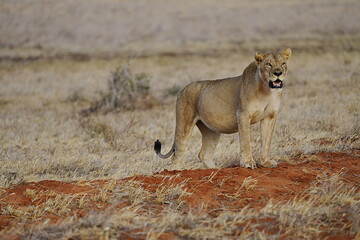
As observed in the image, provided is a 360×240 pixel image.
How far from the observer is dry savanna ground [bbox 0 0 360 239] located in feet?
17.6

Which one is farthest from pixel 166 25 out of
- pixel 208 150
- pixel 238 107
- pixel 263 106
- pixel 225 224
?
pixel 225 224

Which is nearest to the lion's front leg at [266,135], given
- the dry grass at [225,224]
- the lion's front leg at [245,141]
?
the lion's front leg at [245,141]

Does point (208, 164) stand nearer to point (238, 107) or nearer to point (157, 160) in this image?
point (157, 160)

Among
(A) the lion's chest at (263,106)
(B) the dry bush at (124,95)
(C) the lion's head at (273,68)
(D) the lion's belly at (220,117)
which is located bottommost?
(B) the dry bush at (124,95)

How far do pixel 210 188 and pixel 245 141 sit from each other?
115 cm

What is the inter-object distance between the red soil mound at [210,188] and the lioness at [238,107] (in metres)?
0.54

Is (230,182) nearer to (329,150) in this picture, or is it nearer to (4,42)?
(329,150)

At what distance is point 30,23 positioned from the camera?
51906 millimetres

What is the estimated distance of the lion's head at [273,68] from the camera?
724 cm

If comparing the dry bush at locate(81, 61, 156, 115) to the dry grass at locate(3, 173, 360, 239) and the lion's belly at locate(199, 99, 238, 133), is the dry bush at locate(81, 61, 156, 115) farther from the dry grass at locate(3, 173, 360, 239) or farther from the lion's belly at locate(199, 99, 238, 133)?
the dry grass at locate(3, 173, 360, 239)

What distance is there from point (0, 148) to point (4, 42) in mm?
33614

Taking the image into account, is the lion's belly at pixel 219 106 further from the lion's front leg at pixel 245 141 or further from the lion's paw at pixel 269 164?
the lion's paw at pixel 269 164

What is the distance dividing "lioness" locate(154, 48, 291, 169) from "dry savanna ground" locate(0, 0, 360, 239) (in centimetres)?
33

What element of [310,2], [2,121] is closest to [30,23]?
[310,2]
